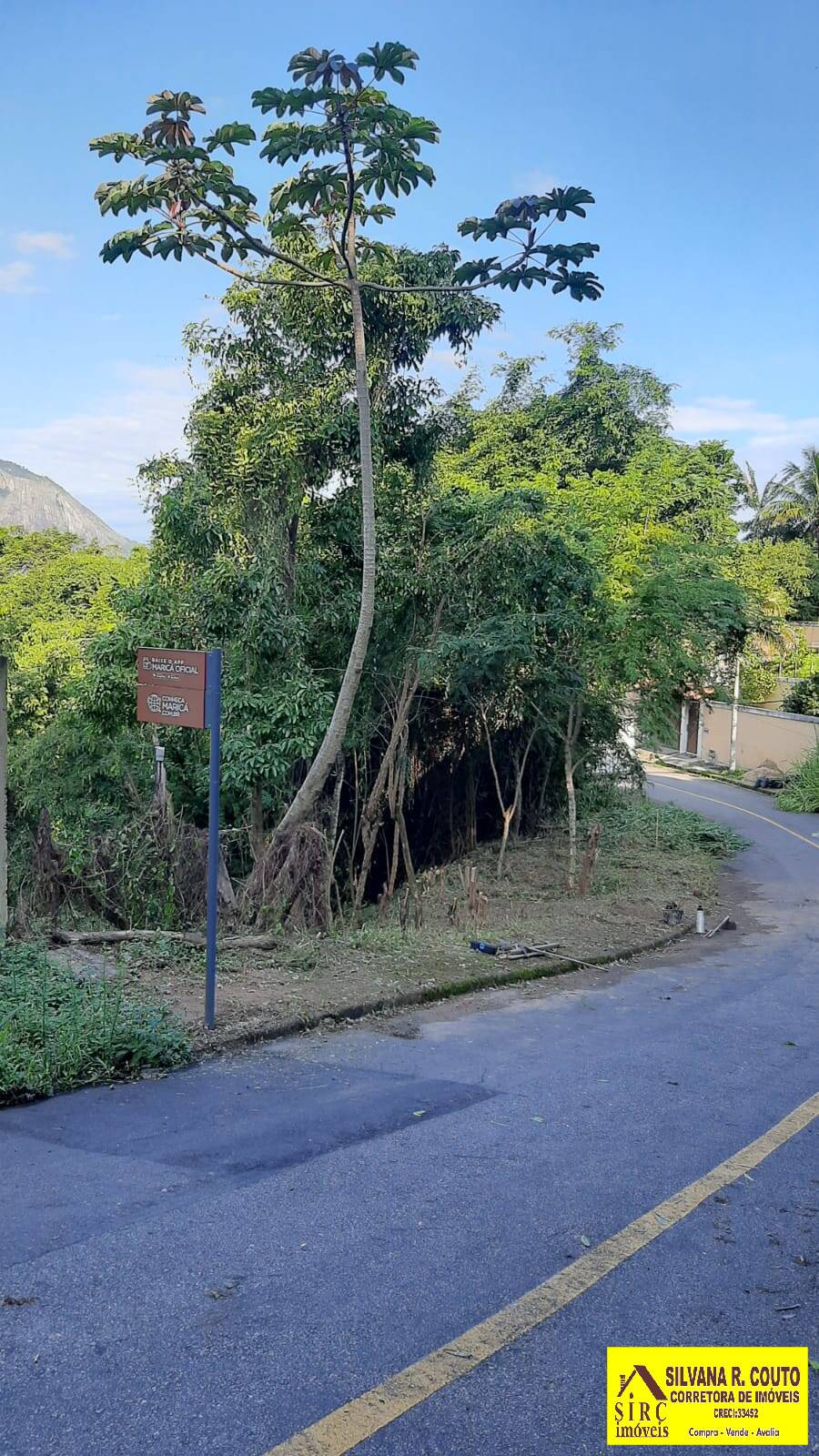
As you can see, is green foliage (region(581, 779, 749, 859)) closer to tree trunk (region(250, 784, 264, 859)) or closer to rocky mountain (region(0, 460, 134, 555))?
tree trunk (region(250, 784, 264, 859))

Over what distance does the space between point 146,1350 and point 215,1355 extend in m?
0.23

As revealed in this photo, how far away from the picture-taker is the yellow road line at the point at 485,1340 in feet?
10.4

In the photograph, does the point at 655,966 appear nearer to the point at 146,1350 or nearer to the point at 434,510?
the point at 434,510

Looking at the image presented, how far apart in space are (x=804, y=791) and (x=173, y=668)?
79.8ft

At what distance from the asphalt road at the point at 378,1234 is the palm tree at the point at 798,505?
46211 millimetres

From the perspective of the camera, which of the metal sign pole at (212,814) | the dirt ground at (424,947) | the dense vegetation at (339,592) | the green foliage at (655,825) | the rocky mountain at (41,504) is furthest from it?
the rocky mountain at (41,504)

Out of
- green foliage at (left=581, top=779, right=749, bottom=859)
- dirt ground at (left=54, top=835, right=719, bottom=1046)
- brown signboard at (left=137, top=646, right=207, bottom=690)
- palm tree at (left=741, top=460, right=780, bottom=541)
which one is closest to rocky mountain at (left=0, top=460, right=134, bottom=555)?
palm tree at (left=741, top=460, right=780, bottom=541)

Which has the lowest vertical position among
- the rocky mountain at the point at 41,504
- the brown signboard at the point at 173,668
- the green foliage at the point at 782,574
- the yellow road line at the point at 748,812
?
the yellow road line at the point at 748,812

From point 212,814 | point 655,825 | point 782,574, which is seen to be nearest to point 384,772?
point 212,814

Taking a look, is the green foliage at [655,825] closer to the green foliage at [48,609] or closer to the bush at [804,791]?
the bush at [804,791]

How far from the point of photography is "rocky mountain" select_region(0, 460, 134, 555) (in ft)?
378

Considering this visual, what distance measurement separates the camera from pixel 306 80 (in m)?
9.91

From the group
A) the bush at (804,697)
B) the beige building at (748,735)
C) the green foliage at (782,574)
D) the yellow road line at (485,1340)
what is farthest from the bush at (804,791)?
the yellow road line at (485,1340)

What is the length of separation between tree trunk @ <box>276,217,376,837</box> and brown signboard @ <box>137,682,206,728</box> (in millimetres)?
4165
